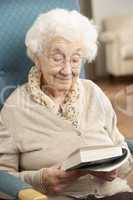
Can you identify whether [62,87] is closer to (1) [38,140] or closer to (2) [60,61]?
(2) [60,61]

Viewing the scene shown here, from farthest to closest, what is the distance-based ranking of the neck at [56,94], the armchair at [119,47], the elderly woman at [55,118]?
the armchair at [119,47] < the neck at [56,94] < the elderly woman at [55,118]

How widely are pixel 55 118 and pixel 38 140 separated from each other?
0.36 feet

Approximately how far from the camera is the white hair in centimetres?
182

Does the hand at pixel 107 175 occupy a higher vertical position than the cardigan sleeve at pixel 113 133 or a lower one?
lower

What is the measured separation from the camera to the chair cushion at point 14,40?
1.96 metres

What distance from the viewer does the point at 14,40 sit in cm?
198

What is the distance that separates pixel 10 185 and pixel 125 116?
8.69 ft

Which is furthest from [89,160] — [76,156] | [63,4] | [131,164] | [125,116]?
[125,116]

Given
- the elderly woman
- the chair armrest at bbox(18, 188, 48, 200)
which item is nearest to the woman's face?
the elderly woman

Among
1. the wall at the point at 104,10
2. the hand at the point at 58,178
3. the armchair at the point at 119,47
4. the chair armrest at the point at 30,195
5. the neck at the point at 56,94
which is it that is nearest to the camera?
the chair armrest at the point at 30,195

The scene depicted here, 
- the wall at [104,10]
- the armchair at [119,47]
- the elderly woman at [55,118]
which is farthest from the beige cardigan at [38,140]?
the wall at [104,10]

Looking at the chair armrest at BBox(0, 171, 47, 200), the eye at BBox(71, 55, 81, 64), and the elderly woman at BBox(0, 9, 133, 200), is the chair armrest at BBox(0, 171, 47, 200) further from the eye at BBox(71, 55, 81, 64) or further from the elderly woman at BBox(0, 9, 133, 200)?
the eye at BBox(71, 55, 81, 64)

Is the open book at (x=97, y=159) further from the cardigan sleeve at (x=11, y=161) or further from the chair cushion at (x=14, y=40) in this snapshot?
the chair cushion at (x=14, y=40)

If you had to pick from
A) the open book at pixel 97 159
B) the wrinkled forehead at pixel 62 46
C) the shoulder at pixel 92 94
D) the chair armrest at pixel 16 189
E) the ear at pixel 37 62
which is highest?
the wrinkled forehead at pixel 62 46
